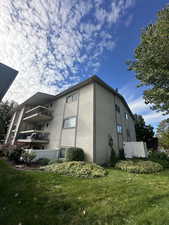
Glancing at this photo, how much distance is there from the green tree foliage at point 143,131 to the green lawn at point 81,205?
22.8 metres

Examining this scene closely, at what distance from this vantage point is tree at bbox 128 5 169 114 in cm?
776

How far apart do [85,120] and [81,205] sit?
8707 millimetres

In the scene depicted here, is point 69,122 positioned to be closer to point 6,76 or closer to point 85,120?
point 85,120

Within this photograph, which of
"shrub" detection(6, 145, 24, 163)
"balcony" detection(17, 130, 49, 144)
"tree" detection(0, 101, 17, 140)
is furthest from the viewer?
"tree" detection(0, 101, 17, 140)

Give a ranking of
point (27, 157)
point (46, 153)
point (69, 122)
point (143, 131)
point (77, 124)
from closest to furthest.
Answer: point (27, 157)
point (46, 153)
point (77, 124)
point (69, 122)
point (143, 131)

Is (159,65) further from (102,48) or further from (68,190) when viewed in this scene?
(68,190)

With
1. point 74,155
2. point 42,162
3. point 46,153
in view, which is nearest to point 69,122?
point 46,153

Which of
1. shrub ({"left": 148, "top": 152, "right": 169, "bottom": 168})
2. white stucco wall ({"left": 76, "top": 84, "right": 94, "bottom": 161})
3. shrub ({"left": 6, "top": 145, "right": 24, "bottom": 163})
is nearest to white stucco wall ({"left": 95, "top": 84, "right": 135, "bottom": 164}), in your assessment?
white stucco wall ({"left": 76, "top": 84, "right": 94, "bottom": 161})

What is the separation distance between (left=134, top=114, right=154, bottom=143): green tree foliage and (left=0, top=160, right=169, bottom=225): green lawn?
22.8m

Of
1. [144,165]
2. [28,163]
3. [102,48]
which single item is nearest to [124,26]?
[102,48]

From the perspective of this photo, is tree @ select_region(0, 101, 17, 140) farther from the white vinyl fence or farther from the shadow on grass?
the shadow on grass

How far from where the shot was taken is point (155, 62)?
8.31 m

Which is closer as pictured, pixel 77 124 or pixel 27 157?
pixel 27 157

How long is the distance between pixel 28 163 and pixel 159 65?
1351cm
